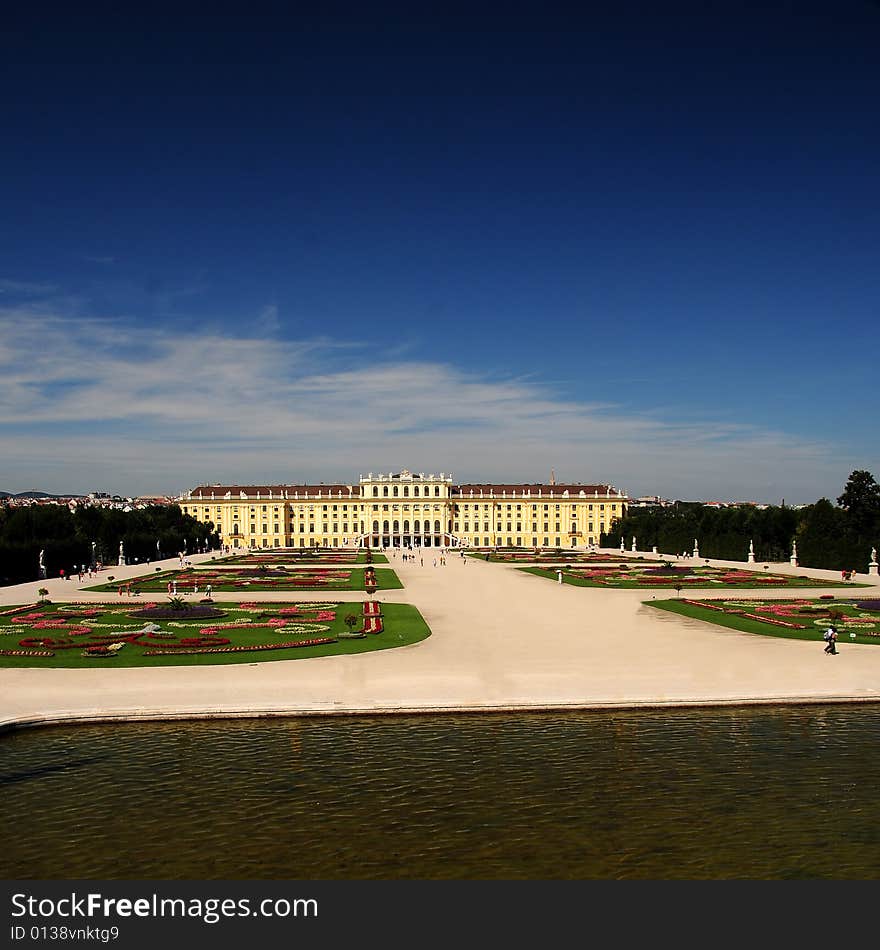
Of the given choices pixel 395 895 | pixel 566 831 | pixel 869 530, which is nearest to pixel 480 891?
pixel 395 895

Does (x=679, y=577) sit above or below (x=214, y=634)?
below

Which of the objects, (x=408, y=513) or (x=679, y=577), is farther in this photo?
(x=408, y=513)

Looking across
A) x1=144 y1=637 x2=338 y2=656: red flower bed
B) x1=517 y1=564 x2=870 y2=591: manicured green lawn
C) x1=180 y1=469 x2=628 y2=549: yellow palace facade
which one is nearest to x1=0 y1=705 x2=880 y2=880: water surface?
x1=144 y1=637 x2=338 y2=656: red flower bed

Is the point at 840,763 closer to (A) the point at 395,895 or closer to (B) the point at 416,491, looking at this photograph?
(A) the point at 395,895

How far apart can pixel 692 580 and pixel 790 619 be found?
1944cm

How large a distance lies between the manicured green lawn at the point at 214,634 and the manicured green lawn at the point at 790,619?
33.6 feet

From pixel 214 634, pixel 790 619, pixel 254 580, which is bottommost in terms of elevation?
pixel 254 580

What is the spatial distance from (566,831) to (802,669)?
11629 millimetres

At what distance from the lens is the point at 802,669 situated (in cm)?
2000

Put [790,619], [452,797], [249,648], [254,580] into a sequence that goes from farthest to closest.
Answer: [254,580] → [790,619] → [249,648] → [452,797]

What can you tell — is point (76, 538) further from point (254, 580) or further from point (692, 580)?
point (692, 580)

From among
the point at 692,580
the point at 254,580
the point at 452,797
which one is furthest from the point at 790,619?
the point at 254,580

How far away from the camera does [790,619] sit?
29.0m

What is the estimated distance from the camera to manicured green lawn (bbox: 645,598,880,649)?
2567cm
